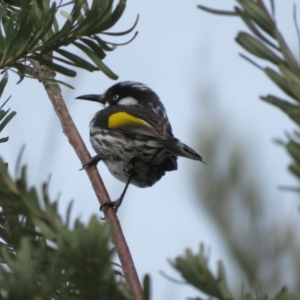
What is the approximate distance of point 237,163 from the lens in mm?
2482

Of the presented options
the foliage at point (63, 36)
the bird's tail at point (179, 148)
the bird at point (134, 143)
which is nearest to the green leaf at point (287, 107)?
the foliage at point (63, 36)

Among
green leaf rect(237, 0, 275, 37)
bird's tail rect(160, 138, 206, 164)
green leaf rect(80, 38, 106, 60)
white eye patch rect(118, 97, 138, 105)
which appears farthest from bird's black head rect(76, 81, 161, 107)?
green leaf rect(237, 0, 275, 37)

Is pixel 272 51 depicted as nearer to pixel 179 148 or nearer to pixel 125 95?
pixel 179 148

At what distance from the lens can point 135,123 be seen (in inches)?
164

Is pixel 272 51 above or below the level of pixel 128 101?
below

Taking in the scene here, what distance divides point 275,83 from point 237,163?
199 centimetres

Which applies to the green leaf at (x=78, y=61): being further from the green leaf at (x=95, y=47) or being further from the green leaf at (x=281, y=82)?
the green leaf at (x=281, y=82)

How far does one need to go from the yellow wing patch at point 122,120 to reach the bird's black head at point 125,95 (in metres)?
0.60

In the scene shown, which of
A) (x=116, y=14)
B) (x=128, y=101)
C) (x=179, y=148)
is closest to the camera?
(x=116, y=14)

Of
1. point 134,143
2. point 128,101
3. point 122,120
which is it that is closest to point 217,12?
point 134,143

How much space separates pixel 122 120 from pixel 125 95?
828 mm

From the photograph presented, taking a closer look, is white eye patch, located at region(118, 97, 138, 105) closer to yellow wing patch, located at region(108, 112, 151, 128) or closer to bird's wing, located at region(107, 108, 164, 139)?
bird's wing, located at region(107, 108, 164, 139)

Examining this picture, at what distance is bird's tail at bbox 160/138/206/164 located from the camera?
123 inches

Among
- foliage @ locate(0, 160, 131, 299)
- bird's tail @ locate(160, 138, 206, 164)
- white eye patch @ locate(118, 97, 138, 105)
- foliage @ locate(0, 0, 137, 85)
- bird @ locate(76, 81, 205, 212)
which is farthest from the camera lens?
white eye patch @ locate(118, 97, 138, 105)
